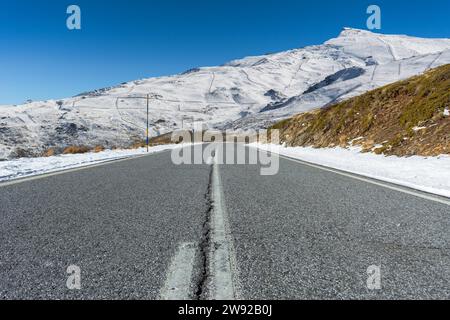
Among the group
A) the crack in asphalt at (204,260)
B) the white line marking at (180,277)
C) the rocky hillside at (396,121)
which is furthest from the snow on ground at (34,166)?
the rocky hillside at (396,121)

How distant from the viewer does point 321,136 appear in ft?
97.6

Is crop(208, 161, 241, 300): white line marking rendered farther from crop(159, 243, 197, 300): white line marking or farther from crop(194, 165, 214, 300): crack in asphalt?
crop(159, 243, 197, 300): white line marking

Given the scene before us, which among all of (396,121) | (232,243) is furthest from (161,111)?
(232,243)

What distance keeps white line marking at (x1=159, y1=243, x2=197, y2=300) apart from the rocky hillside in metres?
13.1

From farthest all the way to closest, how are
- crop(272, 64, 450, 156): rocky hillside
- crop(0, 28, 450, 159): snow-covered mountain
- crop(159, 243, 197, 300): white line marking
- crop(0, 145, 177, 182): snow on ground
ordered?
1. crop(0, 28, 450, 159): snow-covered mountain
2. crop(272, 64, 450, 156): rocky hillside
3. crop(0, 145, 177, 182): snow on ground
4. crop(159, 243, 197, 300): white line marking

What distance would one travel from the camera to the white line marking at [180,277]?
229 cm

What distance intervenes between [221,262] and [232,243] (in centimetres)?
57

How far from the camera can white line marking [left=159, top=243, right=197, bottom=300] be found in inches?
90.2

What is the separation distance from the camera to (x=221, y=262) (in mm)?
2910

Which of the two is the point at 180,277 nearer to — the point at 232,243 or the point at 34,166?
the point at 232,243

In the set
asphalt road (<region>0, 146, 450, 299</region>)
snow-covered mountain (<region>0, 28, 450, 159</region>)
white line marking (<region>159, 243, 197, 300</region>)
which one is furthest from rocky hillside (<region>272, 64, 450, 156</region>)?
snow-covered mountain (<region>0, 28, 450, 159</region>)

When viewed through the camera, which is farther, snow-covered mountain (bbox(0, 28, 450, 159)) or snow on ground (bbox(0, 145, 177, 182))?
snow-covered mountain (bbox(0, 28, 450, 159))

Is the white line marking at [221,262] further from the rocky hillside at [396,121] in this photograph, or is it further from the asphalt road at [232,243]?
the rocky hillside at [396,121]
